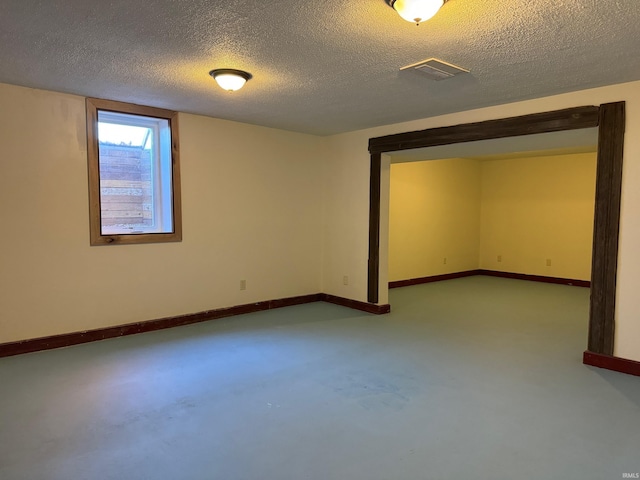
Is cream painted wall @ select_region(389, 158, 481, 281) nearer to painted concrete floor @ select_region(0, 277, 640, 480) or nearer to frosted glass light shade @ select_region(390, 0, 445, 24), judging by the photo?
painted concrete floor @ select_region(0, 277, 640, 480)

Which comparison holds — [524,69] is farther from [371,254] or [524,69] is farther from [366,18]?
[371,254]

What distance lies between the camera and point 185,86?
336 cm

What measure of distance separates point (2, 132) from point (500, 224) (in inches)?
303

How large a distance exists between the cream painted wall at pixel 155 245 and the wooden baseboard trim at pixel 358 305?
243 millimetres

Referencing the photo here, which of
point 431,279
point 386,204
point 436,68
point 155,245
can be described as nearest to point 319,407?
point 436,68

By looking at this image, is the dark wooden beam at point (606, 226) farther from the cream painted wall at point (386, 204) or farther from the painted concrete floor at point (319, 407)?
the painted concrete floor at point (319, 407)

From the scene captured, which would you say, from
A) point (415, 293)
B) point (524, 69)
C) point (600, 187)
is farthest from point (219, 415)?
point (415, 293)

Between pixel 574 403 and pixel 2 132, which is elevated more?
pixel 2 132

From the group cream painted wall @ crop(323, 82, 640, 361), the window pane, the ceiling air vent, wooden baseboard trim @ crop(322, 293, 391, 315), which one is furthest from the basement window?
the ceiling air vent

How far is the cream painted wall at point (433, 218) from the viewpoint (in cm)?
681

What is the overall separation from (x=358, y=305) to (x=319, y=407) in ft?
8.74

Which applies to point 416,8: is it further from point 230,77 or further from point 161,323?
point 161,323

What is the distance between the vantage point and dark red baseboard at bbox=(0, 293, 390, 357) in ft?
11.7

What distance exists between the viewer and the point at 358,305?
17.1 feet
